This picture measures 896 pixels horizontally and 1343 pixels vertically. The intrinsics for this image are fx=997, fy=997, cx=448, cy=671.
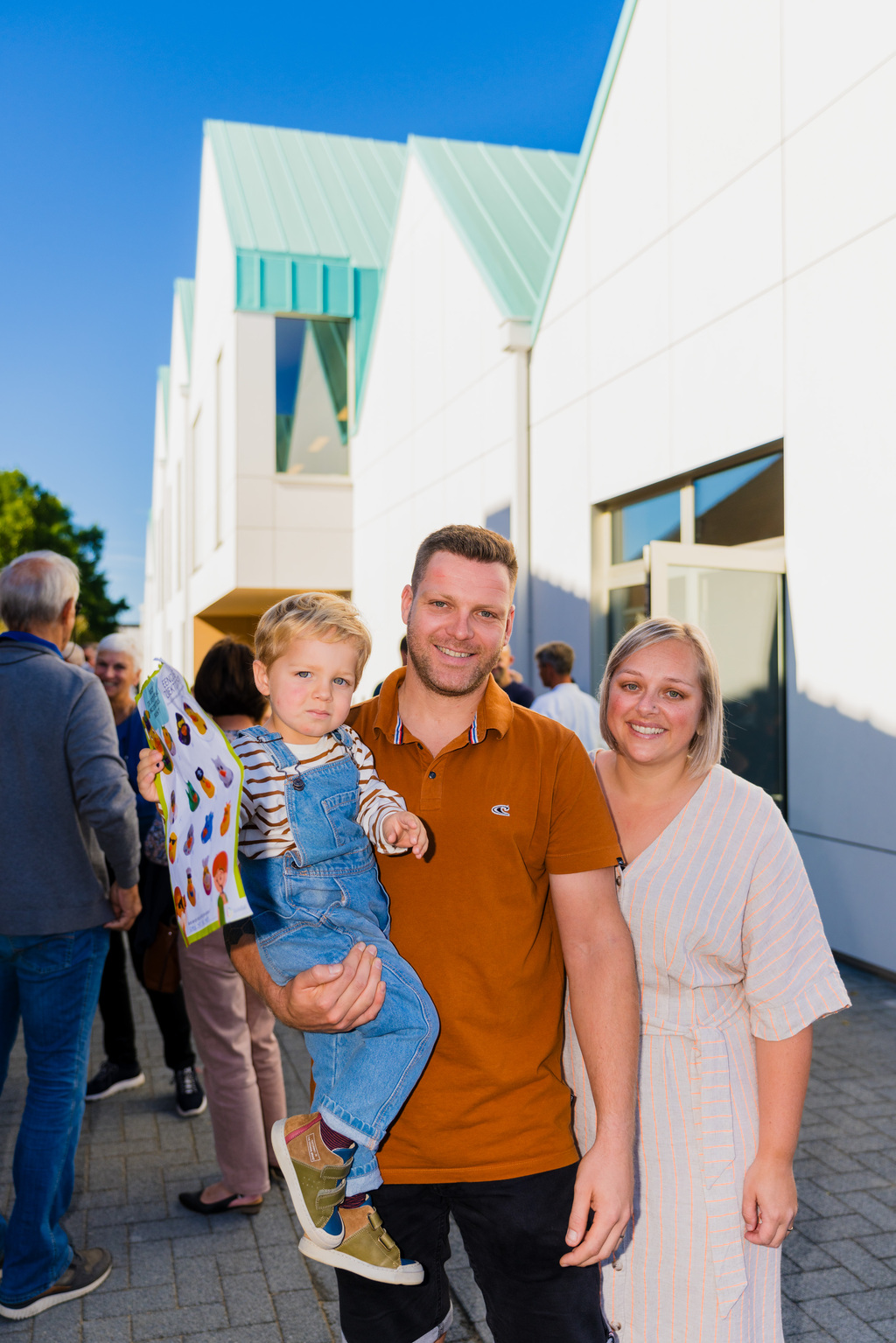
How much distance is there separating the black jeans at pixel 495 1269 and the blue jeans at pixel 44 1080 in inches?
59.3

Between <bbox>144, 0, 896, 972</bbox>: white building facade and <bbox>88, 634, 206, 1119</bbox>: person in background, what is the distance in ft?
12.7

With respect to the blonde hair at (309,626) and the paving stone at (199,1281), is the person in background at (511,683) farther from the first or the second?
the blonde hair at (309,626)

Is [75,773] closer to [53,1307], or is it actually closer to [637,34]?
[53,1307]

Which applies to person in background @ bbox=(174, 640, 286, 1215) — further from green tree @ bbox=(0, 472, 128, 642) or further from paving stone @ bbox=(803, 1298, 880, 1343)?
green tree @ bbox=(0, 472, 128, 642)

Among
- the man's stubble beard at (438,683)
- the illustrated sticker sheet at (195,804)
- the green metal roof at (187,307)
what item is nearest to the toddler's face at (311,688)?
the man's stubble beard at (438,683)

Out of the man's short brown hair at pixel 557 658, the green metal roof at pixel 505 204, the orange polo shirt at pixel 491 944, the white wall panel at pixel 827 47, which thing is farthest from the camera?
the green metal roof at pixel 505 204

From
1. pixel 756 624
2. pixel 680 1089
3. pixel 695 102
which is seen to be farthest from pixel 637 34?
pixel 680 1089

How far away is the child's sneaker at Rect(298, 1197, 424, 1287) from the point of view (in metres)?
1.99

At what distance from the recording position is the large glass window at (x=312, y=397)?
18.7 metres

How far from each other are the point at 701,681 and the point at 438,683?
625mm

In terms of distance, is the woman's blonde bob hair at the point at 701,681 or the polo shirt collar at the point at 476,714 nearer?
the polo shirt collar at the point at 476,714

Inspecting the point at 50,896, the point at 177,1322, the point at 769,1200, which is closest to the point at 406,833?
the point at 769,1200

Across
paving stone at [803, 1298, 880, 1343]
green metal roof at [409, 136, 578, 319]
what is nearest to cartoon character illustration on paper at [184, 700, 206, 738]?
paving stone at [803, 1298, 880, 1343]

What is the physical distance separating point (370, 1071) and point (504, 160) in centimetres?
1623
